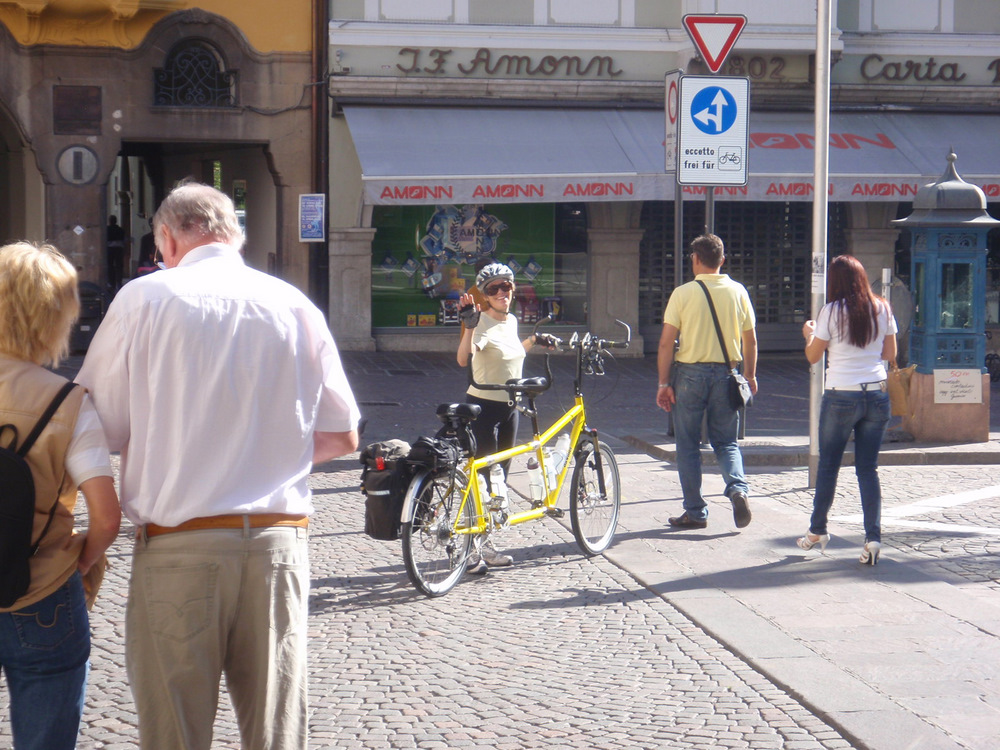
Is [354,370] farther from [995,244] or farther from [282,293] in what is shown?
[282,293]

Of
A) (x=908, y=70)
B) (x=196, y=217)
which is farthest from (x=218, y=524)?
(x=908, y=70)

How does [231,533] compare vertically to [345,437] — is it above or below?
below

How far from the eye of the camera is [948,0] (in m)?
19.1

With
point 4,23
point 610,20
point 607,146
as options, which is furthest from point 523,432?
point 4,23

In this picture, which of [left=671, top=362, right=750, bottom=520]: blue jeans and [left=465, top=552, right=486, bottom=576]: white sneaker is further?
[left=671, top=362, right=750, bottom=520]: blue jeans

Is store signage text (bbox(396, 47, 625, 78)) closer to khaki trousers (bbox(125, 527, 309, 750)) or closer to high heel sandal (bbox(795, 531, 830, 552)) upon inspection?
high heel sandal (bbox(795, 531, 830, 552))

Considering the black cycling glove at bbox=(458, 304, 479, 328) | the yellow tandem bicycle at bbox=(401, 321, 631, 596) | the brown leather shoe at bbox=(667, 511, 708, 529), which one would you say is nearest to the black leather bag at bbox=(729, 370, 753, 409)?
the brown leather shoe at bbox=(667, 511, 708, 529)

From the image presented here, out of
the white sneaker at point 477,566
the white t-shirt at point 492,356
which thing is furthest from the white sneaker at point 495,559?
the white t-shirt at point 492,356

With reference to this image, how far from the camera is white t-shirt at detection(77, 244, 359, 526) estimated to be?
287cm

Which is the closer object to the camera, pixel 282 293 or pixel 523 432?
pixel 282 293

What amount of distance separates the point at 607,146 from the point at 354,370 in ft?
15.2

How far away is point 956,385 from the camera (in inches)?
431

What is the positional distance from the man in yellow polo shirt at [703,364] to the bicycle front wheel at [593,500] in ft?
1.95

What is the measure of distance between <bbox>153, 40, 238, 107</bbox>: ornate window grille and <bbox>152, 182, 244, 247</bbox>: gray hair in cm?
1580
